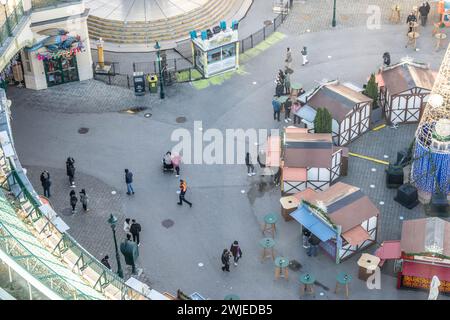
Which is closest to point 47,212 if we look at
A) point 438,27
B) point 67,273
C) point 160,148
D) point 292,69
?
point 67,273

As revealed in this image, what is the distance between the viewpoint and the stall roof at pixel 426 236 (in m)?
39.1

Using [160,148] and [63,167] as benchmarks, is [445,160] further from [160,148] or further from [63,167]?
[63,167]

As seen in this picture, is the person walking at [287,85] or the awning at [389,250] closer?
the awning at [389,250]

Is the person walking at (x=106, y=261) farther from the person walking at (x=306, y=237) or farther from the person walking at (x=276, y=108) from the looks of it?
the person walking at (x=276, y=108)

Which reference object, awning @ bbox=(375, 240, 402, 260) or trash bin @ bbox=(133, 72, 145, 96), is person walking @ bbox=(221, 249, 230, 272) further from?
trash bin @ bbox=(133, 72, 145, 96)

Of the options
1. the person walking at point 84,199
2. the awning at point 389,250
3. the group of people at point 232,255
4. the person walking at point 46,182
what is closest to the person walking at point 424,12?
the awning at point 389,250

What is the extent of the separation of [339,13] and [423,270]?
95.4 ft

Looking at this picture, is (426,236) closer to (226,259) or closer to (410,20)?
(226,259)

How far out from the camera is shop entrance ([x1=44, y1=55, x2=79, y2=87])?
55469 millimetres

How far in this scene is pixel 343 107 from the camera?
4859 cm

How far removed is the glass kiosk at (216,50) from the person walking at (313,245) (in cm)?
1798

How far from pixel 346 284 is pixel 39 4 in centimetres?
2610

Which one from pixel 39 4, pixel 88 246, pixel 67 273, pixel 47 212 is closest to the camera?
pixel 67 273

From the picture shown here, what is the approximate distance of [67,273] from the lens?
93.9 feet
